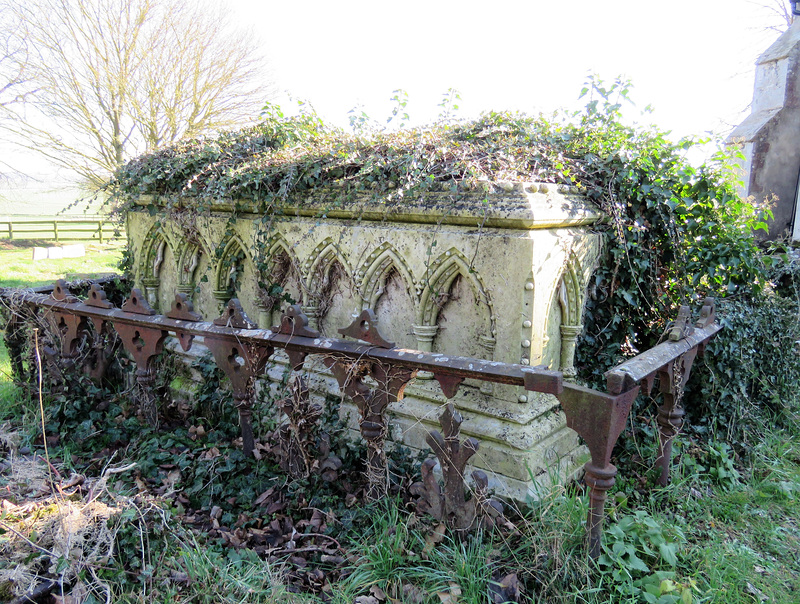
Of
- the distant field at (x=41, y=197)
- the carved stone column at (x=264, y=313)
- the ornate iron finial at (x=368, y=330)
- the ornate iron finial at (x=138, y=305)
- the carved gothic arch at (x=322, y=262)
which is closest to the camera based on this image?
the ornate iron finial at (x=368, y=330)

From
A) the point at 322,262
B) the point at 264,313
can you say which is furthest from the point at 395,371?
the point at 264,313

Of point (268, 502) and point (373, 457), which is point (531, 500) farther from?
point (268, 502)

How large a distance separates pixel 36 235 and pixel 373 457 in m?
22.6

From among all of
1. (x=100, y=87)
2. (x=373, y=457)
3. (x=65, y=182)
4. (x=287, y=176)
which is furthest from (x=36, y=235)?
(x=373, y=457)

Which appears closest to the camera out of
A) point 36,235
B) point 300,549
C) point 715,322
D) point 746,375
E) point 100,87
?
point 300,549

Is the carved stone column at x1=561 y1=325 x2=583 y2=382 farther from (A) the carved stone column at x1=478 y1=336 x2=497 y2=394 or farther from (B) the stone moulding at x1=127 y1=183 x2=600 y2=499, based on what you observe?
(A) the carved stone column at x1=478 y1=336 x2=497 y2=394

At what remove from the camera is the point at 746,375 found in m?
3.74

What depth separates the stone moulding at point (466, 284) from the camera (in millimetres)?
2809

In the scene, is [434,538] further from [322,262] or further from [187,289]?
[187,289]

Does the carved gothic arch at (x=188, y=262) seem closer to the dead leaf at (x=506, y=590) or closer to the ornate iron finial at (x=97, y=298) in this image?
the ornate iron finial at (x=97, y=298)

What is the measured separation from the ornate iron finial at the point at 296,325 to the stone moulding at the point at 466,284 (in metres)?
0.67

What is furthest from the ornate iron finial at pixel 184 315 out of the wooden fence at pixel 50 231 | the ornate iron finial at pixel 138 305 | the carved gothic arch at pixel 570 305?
the wooden fence at pixel 50 231

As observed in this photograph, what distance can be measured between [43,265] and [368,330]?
51.2 feet

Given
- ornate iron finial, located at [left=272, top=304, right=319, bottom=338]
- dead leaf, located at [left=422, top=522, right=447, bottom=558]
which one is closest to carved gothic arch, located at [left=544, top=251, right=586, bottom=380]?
dead leaf, located at [left=422, top=522, right=447, bottom=558]
